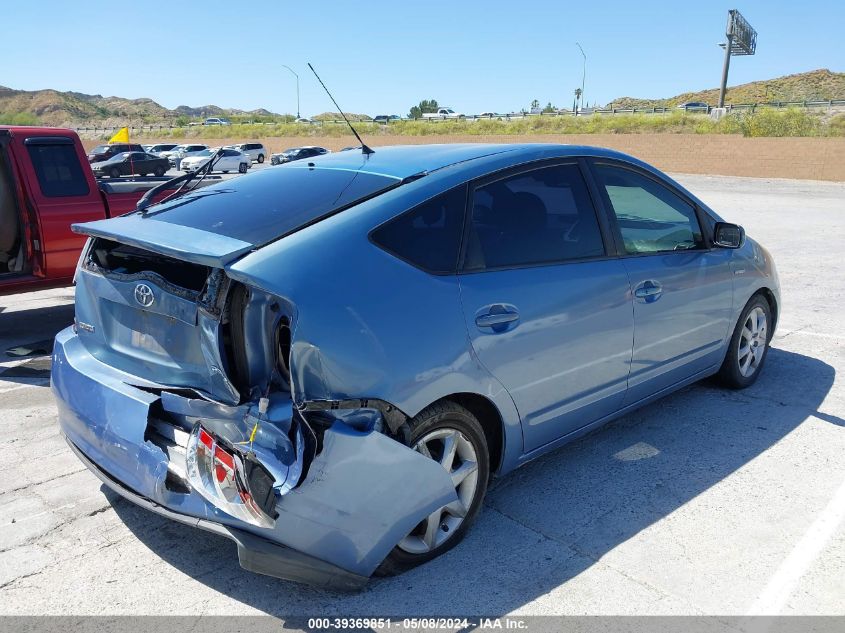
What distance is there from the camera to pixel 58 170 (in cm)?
679

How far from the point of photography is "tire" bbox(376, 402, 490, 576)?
2.88 metres


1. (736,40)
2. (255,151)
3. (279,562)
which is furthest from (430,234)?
(736,40)

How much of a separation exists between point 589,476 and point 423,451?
1359 mm

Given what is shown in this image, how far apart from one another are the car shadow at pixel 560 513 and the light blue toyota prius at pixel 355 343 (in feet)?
0.56

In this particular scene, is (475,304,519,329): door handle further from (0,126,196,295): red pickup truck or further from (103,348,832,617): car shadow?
(0,126,196,295): red pickup truck

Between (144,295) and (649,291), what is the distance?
255cm

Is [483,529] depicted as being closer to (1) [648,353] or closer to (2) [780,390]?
(1) [648,353]

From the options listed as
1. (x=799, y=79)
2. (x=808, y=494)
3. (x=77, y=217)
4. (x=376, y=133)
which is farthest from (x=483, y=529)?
(x=799, y=79)

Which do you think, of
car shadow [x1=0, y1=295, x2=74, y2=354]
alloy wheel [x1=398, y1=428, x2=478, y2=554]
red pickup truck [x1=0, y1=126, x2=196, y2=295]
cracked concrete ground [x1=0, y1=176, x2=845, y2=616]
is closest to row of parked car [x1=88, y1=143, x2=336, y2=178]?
car shadow [x1=0, y1=295, x2=74, y2=354]

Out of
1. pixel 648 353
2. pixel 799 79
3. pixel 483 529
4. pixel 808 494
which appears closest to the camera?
pixel 483 529

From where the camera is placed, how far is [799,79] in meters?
115

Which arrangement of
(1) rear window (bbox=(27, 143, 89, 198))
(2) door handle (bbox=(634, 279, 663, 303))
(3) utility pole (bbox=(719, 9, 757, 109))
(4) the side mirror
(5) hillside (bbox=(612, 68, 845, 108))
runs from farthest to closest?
(5) hillside (bbox=(612, 68, 845, 108))
(3) utility pole (bbox=(719, 9, 757, 109))
(1) rear window (bbox=(27, 143, 89, 198))
(4) the side mirror
(2) door handle (bbox=(634, 279, 663, 303))

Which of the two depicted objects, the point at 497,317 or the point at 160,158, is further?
the point at 160,158

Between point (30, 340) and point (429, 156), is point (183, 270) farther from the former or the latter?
point (30, 340)
